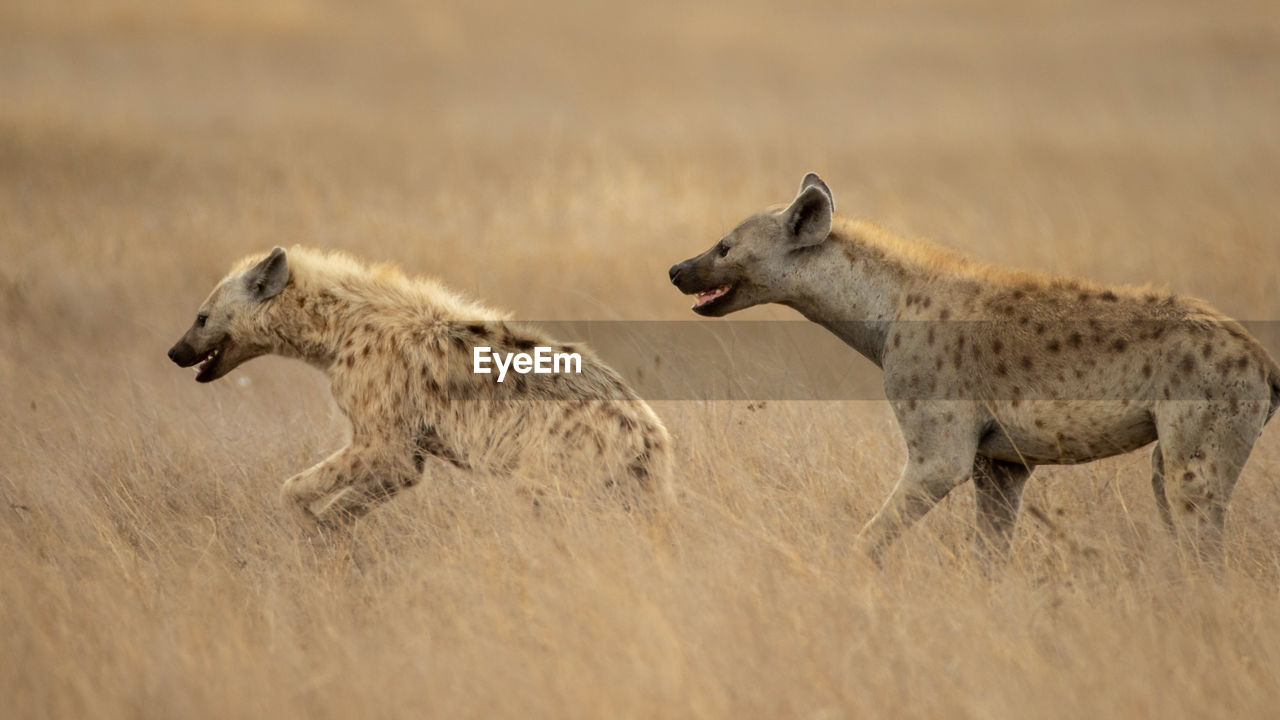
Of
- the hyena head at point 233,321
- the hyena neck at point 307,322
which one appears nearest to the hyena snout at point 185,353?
the hyena head at point 233,321

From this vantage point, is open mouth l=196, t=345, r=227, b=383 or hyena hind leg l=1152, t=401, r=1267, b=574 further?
open mouth l=196, t=345, r=227, b=383

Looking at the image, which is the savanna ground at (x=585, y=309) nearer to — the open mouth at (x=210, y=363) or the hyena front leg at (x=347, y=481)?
the hyena front leg at (x=347, y=481)

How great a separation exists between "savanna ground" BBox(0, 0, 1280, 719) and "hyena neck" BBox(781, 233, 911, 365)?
0.81 m

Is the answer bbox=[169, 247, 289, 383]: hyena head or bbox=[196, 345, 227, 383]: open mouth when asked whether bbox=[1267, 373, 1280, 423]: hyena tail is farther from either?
bbox=[196, 345, 227, 383]: open mouth

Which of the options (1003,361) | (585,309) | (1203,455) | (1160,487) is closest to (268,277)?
(1003,361)

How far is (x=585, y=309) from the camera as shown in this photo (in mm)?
10961

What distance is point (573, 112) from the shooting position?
18.4 meters

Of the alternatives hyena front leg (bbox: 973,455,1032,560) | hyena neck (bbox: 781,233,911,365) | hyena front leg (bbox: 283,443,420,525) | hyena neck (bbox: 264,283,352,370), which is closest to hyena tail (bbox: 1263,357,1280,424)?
hyena front leg (bbox: 973,455,1032,560)

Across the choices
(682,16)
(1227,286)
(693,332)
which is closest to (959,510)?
(693,332)

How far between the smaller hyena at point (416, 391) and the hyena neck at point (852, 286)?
2.66 ft

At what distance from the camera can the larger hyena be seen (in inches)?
186

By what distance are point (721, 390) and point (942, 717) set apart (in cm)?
405

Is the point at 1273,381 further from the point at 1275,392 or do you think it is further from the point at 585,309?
the point at 585,309

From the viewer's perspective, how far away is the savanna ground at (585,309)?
426 cm
